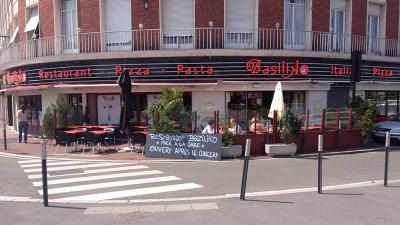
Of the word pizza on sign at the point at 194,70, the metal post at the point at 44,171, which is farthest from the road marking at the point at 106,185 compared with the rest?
the word pizza on sign at the point at 194,70

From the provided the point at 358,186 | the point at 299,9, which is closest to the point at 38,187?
the point at 358,186

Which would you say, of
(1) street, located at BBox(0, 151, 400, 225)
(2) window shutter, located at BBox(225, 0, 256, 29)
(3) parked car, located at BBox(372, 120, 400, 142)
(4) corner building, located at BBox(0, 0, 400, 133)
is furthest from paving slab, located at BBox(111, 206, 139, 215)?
(3) parked car, located at BBox(372, 120, 400, 142)

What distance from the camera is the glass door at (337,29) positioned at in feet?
67.6

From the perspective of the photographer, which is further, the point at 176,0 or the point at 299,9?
the point at 299,9

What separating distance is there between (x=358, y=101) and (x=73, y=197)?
1272cm

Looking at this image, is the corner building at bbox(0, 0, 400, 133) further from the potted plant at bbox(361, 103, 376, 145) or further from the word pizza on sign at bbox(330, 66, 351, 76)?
the potted plant at bbox(361, 103, 376, 145)

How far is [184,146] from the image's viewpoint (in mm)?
13859

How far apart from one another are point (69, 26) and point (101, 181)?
12170mm

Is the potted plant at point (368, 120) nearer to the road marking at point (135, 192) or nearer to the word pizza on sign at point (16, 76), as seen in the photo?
the road marking at point (135, 192)

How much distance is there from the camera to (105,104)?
19.4 m

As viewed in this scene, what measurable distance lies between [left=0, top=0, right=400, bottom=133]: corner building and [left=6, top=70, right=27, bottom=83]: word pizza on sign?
0.15 metres

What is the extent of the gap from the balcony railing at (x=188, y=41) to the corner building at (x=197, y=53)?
0.04 meters

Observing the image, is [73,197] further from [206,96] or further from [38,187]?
[206,96]

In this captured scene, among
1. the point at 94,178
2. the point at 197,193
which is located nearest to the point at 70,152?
the point at 94,178
